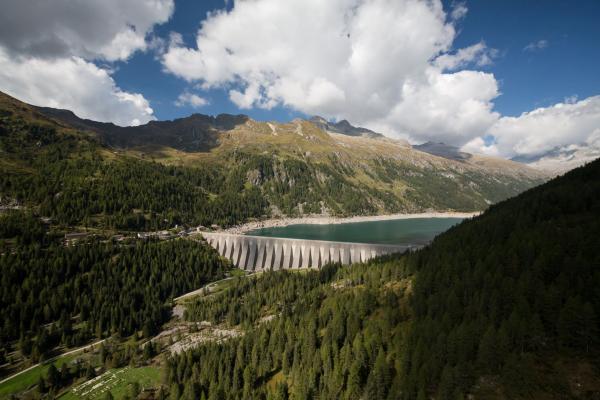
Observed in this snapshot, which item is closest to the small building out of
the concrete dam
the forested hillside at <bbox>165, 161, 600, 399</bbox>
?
the concrete dam

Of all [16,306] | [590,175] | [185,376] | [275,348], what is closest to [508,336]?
[275,348]

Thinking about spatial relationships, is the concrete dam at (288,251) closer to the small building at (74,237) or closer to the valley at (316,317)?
the valley at (316,317)

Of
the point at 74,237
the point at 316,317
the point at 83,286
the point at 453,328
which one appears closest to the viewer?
the point at 453,328

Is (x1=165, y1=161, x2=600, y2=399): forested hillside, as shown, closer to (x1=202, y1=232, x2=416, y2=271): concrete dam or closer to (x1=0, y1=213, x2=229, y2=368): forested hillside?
(x1=202, y1=232, x2=416, y2=271): concrete dam

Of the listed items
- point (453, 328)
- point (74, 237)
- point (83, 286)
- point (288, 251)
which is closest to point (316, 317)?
point (453, 328)

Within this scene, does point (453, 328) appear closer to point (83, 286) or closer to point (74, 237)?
point (83, 286)

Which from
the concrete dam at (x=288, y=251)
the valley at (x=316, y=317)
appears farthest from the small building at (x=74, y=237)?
the concrete dam at (x=288, y=251)
